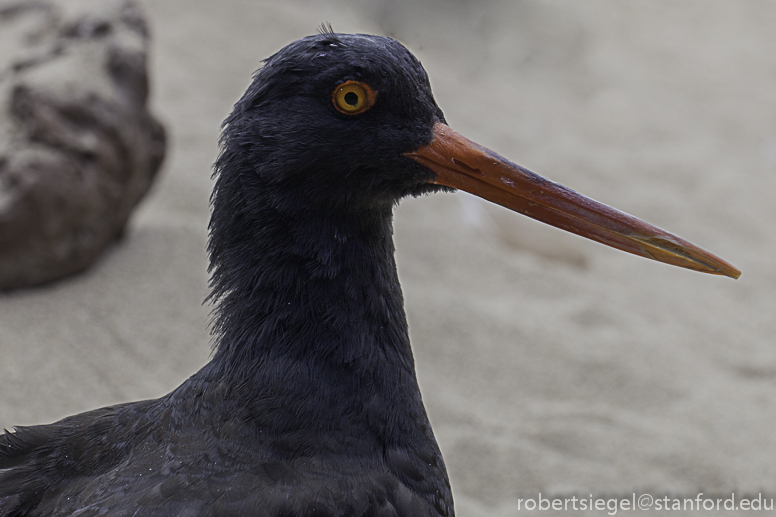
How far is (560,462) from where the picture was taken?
11.3 feet

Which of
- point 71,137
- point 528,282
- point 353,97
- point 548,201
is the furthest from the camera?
point 528,282

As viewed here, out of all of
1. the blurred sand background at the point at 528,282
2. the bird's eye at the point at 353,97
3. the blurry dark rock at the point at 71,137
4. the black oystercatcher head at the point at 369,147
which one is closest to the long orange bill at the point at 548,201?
the black oystercatcher head at the point at 369,147

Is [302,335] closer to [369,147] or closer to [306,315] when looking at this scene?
[306,315]

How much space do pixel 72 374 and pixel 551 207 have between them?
2524 millimetres

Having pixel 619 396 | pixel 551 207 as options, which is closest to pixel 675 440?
pixel 619 396

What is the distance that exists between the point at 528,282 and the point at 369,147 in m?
3.15

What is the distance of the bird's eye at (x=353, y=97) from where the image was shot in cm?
179

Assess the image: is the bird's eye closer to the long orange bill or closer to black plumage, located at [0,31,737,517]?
black plumage, located at [0,31,737,517]

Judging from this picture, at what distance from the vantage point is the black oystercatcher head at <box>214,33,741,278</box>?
1.79 metres

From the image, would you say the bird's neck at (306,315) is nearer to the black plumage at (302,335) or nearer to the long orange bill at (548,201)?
the black plumage at (302,335)

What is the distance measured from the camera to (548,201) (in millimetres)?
1920

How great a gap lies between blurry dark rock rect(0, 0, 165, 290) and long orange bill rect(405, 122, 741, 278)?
2554 millimetres

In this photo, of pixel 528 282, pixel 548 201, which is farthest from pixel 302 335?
pixel 528 282

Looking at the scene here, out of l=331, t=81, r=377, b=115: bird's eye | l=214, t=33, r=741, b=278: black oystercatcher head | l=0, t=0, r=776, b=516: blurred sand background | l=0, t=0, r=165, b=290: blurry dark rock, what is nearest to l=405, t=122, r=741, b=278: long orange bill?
l=214, t=33, r=741, b=278: black oystercatcher head
